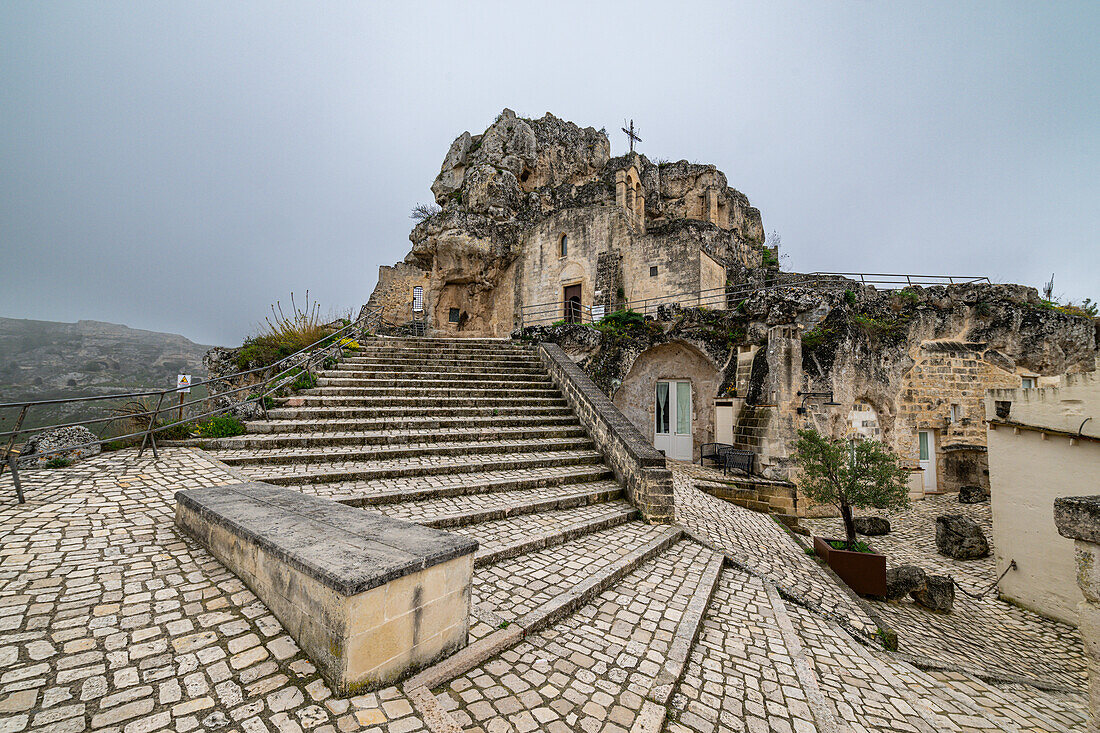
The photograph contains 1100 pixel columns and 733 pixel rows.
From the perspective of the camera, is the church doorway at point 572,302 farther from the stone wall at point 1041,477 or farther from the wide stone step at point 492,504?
the stone wall at point 1041,477

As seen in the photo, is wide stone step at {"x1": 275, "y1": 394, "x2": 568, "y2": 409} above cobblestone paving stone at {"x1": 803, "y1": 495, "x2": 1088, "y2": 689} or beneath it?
above

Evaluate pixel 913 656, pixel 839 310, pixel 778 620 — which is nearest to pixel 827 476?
pixel 913 656

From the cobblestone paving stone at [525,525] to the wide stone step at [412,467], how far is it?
1129 mm

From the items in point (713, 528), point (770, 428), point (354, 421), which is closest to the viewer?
point (713, 528)

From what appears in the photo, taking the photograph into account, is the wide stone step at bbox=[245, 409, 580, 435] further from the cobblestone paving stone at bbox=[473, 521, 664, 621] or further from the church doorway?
the church doorway

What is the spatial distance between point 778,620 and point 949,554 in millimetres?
7304

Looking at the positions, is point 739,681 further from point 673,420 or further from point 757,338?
point 673,420

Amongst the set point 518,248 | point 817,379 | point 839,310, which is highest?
point 518,248

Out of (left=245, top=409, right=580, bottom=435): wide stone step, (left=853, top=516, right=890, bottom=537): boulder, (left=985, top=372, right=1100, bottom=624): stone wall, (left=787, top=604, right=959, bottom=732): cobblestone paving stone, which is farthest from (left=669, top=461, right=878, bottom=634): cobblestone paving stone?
(left=985, top=372, right=1100, bottom=624): stone wall

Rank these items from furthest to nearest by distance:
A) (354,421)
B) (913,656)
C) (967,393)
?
1. (967,393)
2. (354,421)
3. (913,656)

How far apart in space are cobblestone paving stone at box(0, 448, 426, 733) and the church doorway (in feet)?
55.8

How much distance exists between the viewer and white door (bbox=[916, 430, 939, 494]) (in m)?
11.5

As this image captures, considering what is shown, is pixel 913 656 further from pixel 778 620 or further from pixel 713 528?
pixel 713 528

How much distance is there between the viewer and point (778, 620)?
3680 mm
